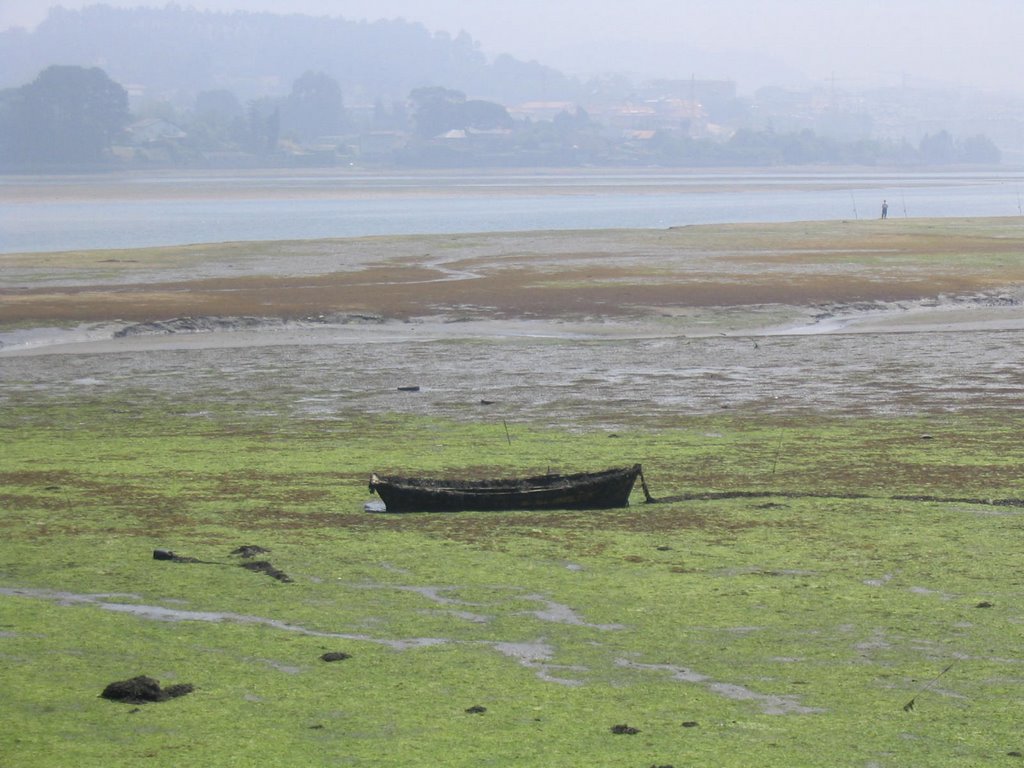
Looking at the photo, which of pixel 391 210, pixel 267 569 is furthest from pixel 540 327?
pixel 391 210

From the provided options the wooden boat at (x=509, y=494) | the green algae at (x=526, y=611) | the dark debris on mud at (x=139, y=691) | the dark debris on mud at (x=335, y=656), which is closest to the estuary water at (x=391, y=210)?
the green algae at (x=526, y=611)

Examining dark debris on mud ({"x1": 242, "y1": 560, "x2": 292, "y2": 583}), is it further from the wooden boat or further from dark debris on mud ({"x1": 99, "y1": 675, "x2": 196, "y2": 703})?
dark debris on mud ({"x1": 99, "y1": 675, "x2": 196, "y2": 703})

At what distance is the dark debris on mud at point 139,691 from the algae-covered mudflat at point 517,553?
0.19 meters

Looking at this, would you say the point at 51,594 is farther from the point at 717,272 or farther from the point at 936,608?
the point at 717,272

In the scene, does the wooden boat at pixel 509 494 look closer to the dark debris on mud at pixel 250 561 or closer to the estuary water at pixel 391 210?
the dark debris on mud at pixel 250 561

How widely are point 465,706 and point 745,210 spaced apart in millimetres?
125732

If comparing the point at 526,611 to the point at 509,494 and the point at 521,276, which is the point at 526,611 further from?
the point at 521,276

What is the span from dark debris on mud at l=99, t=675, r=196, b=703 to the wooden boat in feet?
26.3

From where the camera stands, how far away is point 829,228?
9175cm

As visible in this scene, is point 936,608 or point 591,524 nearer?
point 936,608

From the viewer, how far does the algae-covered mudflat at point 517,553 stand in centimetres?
1210

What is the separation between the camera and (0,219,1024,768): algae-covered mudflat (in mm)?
12102

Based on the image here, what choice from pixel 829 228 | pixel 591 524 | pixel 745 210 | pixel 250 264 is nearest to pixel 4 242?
pixel 250 264

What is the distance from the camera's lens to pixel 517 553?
18453 millimetres
